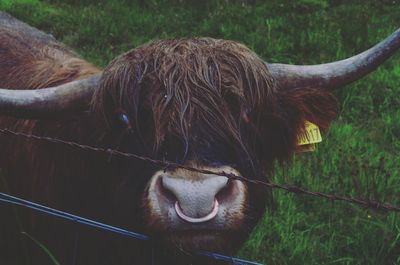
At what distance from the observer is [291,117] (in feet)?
11.2

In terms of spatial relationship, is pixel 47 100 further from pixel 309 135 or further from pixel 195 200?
pixel 309 135

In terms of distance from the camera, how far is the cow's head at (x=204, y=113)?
2607 mm

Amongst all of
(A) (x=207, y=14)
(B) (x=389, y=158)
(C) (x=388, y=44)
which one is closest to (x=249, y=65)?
(C) (x=388, y=44)

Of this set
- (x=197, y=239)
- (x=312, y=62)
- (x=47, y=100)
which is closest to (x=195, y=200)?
(x=197, y=239)

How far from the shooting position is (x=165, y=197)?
2.60 metres

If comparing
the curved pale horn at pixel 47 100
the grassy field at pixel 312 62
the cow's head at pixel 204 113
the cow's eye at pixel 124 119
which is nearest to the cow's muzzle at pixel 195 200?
the cow's head at pixel 204 113

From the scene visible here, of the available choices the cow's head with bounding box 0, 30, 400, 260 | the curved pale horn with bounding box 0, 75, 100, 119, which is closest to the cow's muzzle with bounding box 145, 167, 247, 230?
the cow's head with bounding box 0, 30, 400, 260

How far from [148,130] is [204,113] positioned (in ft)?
0.83

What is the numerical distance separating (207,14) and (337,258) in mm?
4431

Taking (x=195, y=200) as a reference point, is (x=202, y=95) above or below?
above

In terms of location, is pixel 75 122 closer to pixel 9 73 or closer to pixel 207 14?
pixel 9 73

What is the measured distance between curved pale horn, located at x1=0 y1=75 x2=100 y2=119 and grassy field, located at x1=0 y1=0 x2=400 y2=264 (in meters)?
1.58

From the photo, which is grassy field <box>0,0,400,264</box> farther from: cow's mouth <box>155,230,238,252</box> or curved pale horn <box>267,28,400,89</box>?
cow's mouth <box>155,230,238,252</box>

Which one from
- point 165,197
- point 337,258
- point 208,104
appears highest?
point 208,104
